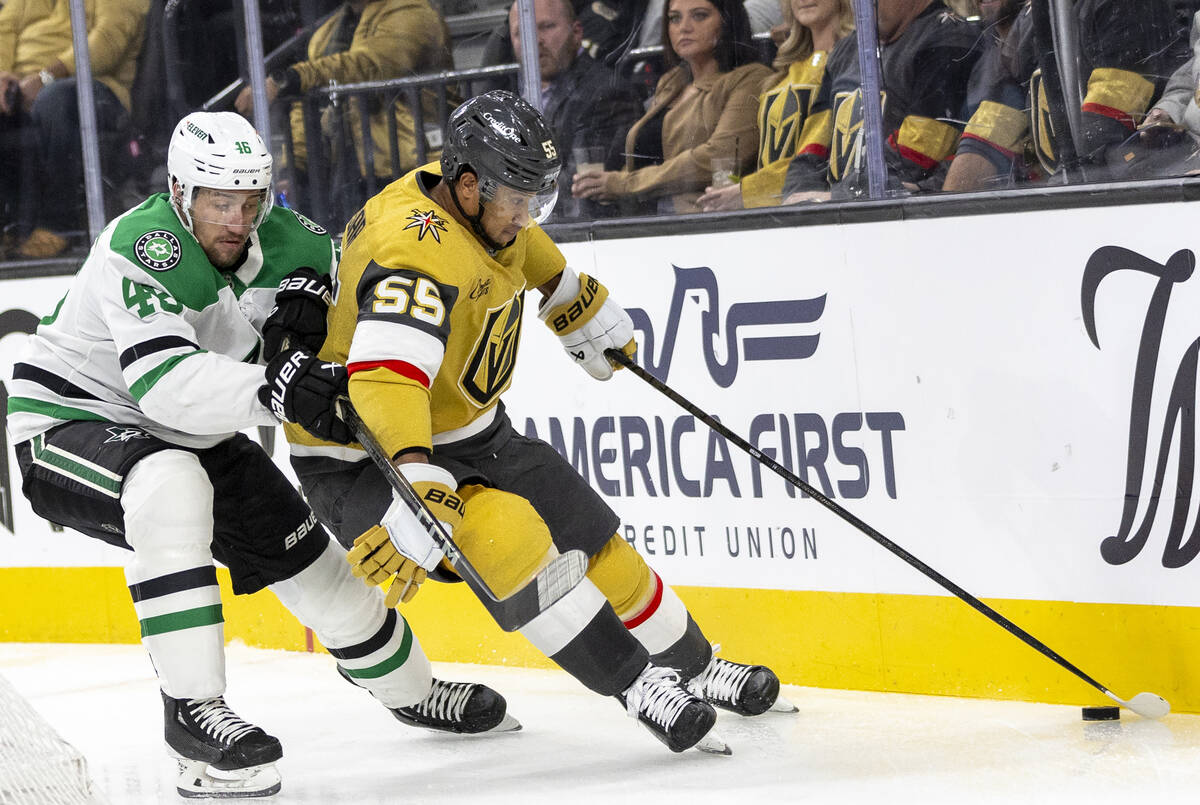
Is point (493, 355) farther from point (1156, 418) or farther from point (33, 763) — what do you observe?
point (1156, 418)

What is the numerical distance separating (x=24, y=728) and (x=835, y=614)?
1781 mm

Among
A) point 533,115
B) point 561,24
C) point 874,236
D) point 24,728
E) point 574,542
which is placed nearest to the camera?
point 24,728

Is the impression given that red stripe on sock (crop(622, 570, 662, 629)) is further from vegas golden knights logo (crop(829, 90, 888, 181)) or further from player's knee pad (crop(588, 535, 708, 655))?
vegas golden knights logo (crop(829, 90, 888, 181))

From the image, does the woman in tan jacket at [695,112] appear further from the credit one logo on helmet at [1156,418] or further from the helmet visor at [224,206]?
the helmet visor at [224,206]

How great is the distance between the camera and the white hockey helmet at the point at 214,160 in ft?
10.4

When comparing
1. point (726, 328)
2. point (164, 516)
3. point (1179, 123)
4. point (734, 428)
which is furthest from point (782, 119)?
point (164, 516)

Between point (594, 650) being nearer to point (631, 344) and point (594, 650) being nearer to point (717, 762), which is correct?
point (717, 762)

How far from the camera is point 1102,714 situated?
3330mm

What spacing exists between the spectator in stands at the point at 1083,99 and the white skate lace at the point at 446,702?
1530 millimetres

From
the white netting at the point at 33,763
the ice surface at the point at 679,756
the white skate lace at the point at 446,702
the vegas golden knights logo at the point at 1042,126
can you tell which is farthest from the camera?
the white skate lace at the point at 446,702

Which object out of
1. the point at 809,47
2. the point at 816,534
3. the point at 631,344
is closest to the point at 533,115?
the point at 631,344

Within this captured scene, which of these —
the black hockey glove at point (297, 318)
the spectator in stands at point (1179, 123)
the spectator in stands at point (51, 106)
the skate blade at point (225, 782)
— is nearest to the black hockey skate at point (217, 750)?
the skate blade at point (225, 782)

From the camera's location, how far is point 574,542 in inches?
132

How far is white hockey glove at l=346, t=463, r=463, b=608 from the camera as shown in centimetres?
289
